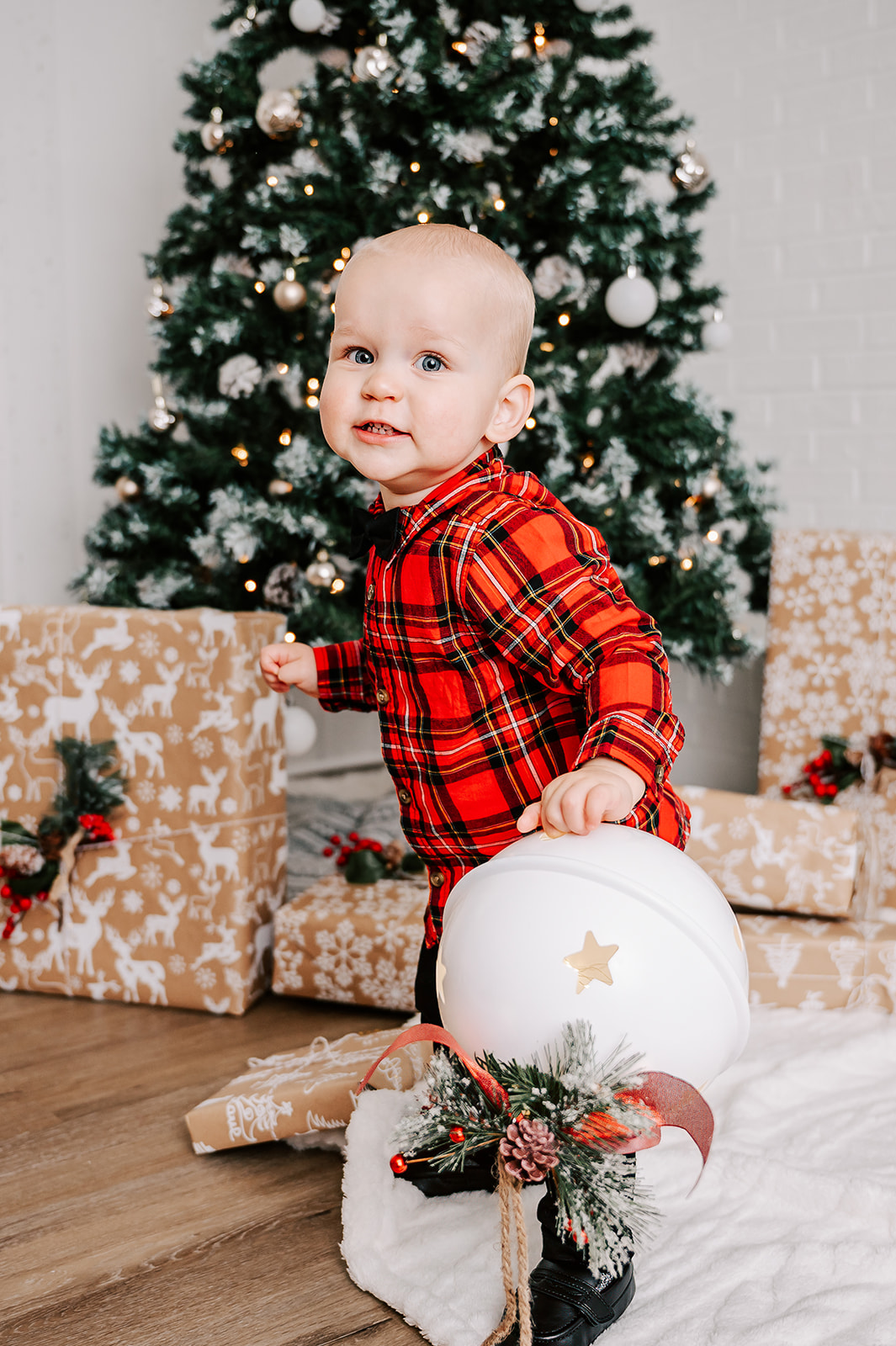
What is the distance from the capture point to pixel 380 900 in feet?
5.10

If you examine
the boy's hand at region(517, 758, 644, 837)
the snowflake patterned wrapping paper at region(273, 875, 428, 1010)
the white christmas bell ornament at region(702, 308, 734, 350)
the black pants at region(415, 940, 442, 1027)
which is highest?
the white christmas bell ornament at region(702, 308, 734, 350)

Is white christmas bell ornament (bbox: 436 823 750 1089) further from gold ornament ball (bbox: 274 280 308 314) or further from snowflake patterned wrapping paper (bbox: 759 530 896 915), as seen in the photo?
gold ornament ball (bbox: 274 280 308 314)

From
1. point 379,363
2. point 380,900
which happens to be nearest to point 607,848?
point 379,363

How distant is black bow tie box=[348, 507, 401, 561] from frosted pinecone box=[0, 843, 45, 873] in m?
0.79

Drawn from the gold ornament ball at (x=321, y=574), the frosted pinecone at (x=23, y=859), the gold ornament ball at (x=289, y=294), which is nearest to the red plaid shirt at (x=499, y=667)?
the frosted pinecone at (x=23, y=859)

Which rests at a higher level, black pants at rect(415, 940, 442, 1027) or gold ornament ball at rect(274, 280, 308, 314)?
gold ornament ball at rect(274, 280, 308, 314)

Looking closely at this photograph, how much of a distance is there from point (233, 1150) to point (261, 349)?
1.33m

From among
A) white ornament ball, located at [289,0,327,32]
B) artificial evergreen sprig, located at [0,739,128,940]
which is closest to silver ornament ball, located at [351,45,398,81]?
white ornament ball, located at [289,0,327,32]

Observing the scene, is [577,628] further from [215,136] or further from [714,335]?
[215,136]

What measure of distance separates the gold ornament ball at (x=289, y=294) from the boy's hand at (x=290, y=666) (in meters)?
0.89

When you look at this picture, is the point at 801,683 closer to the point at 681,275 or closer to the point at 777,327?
the point at 681,275

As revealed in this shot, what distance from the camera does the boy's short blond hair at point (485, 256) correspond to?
0.85 m

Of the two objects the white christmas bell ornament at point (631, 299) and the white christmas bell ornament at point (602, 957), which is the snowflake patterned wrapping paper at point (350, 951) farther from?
the white christmas bell ornament at point (631, 299)

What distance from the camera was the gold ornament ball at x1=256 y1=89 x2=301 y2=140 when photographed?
176 cm
